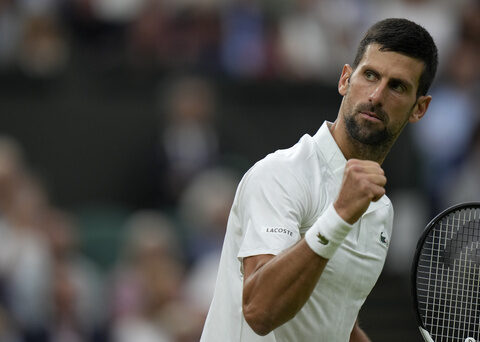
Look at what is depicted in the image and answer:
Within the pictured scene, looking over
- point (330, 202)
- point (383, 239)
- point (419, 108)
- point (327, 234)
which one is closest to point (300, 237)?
point (330, 202)

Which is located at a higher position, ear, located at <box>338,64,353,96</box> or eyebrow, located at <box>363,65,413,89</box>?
eyebrow, located at <box>363,65,413,89</box>

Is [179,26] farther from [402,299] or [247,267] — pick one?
[247,267]

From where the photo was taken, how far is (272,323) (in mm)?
3504

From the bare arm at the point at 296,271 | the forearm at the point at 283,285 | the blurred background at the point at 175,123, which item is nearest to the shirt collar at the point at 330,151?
the bare arm at the point at 296,271

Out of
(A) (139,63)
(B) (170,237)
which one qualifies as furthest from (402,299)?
(A) (139,63)

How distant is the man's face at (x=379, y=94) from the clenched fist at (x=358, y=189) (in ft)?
1.34

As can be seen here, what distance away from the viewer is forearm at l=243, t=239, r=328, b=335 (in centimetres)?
344

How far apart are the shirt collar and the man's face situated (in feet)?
0.29

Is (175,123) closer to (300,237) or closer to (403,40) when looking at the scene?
(403,40)

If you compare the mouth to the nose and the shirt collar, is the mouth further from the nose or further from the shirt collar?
the shirt collar

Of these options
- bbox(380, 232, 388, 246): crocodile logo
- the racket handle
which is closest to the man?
bbox(380, 232, 388, 246): crocodile logo

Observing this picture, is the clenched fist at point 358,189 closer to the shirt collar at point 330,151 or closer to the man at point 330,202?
the man at point 330,202

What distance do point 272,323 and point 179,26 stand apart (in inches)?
274

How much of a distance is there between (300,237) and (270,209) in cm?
17
